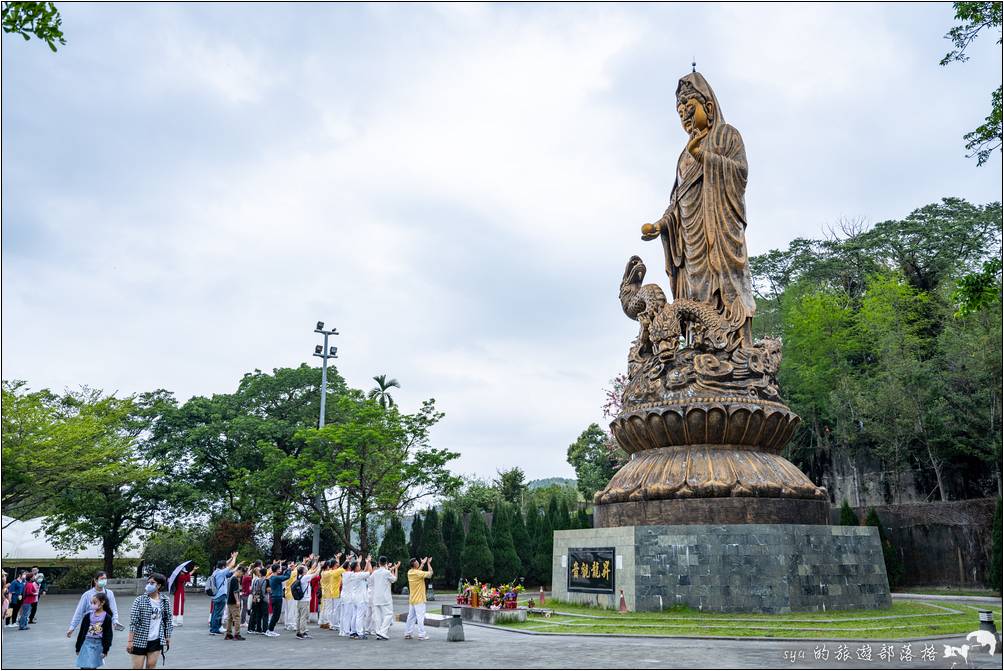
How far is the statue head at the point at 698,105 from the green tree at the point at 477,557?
16134mm

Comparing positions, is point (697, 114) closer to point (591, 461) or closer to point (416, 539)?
point (416, 539)

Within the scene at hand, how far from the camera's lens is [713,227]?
17562 millimetres

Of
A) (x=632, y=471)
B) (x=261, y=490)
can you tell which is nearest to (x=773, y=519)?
(x=632, y=471)

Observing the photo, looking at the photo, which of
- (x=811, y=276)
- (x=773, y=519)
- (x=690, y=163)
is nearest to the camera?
(x=773, y=519)

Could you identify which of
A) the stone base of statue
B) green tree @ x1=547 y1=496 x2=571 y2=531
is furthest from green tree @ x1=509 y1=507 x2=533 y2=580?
the stone base of statue

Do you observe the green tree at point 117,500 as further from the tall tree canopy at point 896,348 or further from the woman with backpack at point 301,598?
the tall tree canopy at point 896,348

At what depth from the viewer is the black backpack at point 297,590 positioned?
12781 millimetres

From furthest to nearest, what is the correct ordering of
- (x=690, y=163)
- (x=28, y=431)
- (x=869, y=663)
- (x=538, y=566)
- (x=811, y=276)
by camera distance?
(x=811, y=276), (x=538, y=566), (x=28, y=431), (x=690, y=163), (x=869, y=663)

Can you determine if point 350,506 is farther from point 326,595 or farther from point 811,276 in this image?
point 811,276

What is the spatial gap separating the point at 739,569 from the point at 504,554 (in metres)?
16.3

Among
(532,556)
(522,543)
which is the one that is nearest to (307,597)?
(532,556)

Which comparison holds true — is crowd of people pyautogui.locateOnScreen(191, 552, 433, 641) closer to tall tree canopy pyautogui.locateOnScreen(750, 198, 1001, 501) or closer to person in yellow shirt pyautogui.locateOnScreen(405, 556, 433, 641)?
person in yellow shirt pyautogui.locateOnScreen(405, 556, 433, 641)

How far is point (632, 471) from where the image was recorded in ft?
53.0

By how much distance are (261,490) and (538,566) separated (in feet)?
32.5
